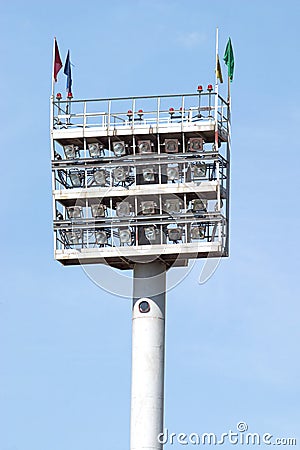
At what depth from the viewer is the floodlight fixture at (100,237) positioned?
83.7 m

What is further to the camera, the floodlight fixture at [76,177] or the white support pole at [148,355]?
the floodlight fixture at [76,177]

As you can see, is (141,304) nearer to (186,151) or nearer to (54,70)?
(186,151)

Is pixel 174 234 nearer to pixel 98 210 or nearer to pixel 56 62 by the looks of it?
pixel 98 210

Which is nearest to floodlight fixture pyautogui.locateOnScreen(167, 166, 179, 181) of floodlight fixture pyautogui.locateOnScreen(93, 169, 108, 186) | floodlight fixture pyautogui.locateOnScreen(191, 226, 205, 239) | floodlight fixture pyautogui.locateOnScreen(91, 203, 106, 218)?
floodlight fixture pyautogui.locateOnScreen(191, 226, 205, 239)

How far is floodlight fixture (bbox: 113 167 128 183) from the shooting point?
3292 inches

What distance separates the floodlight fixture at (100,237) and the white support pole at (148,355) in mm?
2968

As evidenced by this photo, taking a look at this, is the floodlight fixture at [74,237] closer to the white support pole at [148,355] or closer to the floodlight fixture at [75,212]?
the floodlight fixture at [75,212]

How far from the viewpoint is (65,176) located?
3346 inches

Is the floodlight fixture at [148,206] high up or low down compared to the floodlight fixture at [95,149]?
down

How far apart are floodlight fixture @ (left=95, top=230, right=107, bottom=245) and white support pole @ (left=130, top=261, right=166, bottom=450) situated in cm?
297

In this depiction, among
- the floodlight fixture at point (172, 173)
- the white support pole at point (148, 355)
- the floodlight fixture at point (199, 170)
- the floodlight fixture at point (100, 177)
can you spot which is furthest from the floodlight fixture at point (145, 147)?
the white support pole at point (148, 355)
